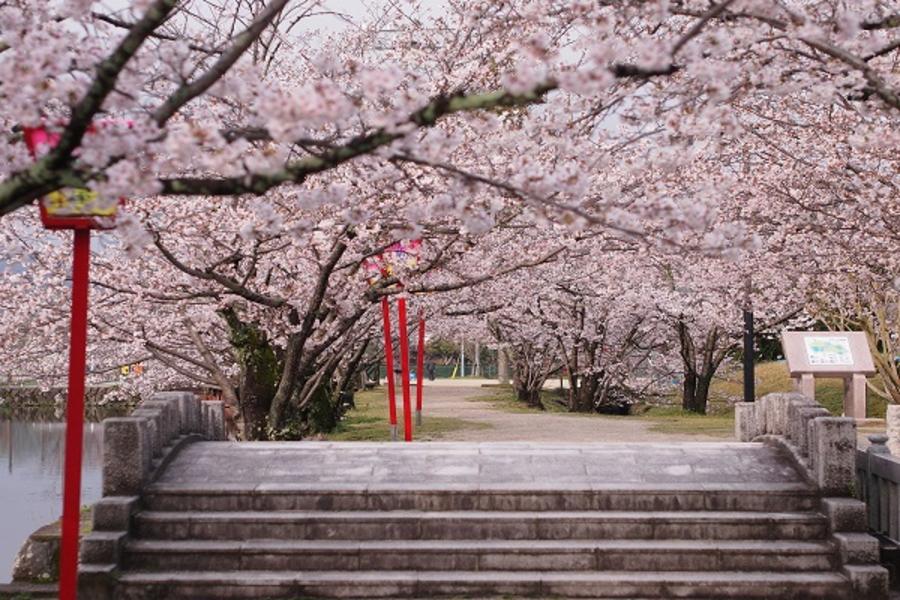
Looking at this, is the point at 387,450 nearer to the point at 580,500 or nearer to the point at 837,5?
the point at 580,500

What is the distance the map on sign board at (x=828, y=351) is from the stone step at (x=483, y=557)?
38.4 ft

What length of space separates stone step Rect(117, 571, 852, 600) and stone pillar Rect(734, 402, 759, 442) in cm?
313

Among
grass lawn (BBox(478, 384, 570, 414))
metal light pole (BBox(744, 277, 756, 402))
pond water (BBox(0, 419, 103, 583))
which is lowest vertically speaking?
pond water (BBox(0, 419, 103, 583))

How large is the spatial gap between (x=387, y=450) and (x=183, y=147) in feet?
21.7

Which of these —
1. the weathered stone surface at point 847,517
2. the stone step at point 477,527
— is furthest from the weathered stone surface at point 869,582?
the stone step at point 477,527

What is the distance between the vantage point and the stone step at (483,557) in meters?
9.11

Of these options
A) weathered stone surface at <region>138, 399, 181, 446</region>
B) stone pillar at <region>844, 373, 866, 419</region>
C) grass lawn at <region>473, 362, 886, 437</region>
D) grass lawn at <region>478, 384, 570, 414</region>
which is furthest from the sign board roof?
weathered stone surface at <region>138, 399, 181, 446</region>

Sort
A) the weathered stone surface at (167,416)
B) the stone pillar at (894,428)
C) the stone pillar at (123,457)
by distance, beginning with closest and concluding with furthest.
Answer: the stone pillar at (123,457) → the weathered stone surface at (167,416) → the stone pillar at (894,428)

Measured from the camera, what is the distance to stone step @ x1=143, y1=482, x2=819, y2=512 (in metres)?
9.65

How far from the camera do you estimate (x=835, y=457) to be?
956cm

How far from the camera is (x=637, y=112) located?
23.4ft

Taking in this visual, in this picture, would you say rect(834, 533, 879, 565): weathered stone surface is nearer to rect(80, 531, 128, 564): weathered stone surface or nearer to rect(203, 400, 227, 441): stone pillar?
rect(80, 531, 128, 564): weathered stone surface

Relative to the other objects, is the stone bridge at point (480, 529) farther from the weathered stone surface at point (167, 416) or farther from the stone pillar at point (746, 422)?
the stone pillar at point (746, 422)

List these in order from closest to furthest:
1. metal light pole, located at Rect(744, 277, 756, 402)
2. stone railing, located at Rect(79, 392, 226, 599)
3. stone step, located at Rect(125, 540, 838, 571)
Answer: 1. stone railing, located at Rect(79, 392, 226, 599)
2. stone step, located at Rect(125, 540, 838, 571)
3. metal light pole, located at Rect(744, 277, 756, 402)
